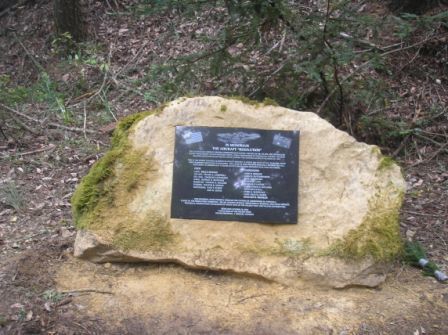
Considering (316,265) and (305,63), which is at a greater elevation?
(305,63)

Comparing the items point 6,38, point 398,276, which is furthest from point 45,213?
point 6,38

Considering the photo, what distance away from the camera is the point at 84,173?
5.21 m

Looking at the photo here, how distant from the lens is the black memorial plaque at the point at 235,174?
370 centimetres

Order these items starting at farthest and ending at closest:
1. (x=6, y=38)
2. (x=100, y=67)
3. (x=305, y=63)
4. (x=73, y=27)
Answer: (x=6, y=38) < (x=73, y=27) < (x=100, y=67) < (x=305, y=63)

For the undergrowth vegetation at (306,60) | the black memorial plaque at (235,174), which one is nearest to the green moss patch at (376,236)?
the black memorial plaque at (235,174)

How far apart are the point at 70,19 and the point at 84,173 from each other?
12.8ft

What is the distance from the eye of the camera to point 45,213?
4.54m

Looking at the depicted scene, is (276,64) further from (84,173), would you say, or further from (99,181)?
(99,181)

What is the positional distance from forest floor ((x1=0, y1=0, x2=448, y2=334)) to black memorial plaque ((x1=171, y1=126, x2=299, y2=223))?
446mm

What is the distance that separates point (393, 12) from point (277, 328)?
15.6 feet

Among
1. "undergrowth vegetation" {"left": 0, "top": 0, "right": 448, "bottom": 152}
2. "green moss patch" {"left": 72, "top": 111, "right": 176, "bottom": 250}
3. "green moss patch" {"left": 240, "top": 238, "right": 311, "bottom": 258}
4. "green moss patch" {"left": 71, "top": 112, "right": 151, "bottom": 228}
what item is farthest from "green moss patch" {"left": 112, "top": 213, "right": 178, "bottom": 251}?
"undergrowth vegetation" {"left": 0, "top": 0, "right": 448, "bottom": 152}

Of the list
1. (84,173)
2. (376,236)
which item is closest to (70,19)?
(84,173)

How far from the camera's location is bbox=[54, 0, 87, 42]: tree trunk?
26.6 feet

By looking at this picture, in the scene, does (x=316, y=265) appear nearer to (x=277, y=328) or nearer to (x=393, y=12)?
(x=277, y=328)
